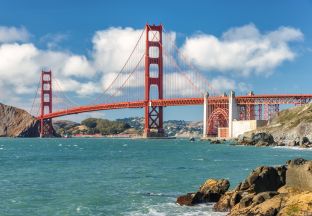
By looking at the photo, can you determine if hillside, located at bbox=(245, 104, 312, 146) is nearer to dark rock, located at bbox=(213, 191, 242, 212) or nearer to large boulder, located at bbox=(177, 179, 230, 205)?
large boulder, located at bbox=(177, 179, 230, 205)

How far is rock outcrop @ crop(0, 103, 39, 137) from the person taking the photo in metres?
179

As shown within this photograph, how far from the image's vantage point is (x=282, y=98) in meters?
114

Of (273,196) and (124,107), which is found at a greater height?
(124,107)

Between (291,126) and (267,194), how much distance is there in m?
77.5

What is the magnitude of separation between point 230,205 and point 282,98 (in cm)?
9476

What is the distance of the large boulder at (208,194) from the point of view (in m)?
24.4

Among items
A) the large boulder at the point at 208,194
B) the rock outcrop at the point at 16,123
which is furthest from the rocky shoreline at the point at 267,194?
the rock outcrop at the point at 16,123

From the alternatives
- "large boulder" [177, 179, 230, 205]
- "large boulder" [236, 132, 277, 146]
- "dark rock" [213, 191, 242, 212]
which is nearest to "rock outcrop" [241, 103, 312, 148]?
"large boulder" [236, 132, 277, 146]

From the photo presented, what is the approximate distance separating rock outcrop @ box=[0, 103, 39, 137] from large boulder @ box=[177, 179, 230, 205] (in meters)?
159

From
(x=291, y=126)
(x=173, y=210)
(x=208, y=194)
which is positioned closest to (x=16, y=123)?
(x=291, y=126)

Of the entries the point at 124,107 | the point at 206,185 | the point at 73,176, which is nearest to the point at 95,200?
the point at 206,185

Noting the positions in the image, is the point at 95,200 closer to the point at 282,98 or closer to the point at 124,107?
the point at 124,107

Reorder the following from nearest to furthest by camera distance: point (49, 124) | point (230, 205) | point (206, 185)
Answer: point (230, 205) → point (206, 185) → point (49, 124)

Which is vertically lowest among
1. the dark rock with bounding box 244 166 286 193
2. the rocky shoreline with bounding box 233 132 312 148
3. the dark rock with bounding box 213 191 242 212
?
the dark rock with bounding box 213 191 242 212
